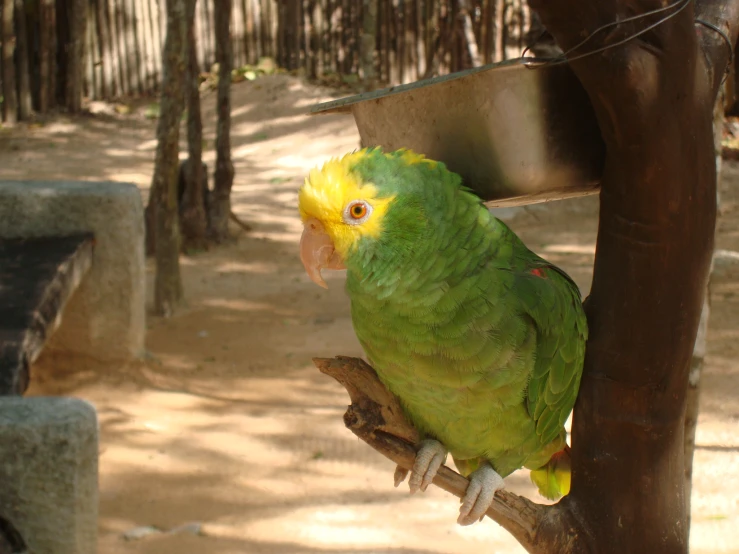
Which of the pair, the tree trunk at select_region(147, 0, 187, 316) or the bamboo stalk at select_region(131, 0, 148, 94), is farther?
the bamboo stalk at select_region(131, 0, 148, 94)

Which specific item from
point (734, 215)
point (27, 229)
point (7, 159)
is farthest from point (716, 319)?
point (7, 159)

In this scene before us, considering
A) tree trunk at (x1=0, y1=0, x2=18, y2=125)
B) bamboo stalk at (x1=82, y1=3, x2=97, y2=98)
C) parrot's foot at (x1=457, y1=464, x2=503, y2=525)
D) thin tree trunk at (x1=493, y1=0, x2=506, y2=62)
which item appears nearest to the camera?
parrot's foot at (x1=457, y1=464, x2=503, y2=525)

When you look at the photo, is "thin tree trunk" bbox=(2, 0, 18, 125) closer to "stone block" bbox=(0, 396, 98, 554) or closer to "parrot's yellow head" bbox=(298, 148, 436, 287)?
"stone block" bbox=(0, 396, 98, 554)

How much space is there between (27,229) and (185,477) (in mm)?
1770

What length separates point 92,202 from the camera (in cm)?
447

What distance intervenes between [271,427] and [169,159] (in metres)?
2.35

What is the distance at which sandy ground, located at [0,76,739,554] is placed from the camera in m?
3.22

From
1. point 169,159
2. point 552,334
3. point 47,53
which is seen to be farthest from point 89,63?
point 552,334

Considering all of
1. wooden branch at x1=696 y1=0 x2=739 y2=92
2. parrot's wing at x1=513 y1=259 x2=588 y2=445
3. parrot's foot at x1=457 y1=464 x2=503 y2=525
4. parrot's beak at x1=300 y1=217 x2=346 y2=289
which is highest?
wooden branch at x1=696 y1=0 x2=739 y2=92

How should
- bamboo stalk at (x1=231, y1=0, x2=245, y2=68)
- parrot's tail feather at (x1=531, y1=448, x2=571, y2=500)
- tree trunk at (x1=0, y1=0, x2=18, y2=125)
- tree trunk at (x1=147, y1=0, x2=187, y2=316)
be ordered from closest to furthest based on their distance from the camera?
parrot's tail feather at (x1=531, y1=448, x2=571, y2=500), tree trunk at (x1=147, y1=0, x2=187, y2=316), tree trunk at (x1=0, y1=0, x2=18, y2=125), bamboo stalk at (x1=231, y1=0, x2=245, y2=68)

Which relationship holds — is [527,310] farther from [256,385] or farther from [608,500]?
[256,385]

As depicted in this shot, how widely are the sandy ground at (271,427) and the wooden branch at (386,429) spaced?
4.53ft

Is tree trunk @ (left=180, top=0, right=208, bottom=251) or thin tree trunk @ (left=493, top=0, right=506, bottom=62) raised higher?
thin tree trunk @ (left=493, top=0, right=506, bottom=62)

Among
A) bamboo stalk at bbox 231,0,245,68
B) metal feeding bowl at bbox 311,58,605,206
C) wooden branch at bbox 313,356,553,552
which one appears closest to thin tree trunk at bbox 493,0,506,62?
bamboo stalk at bbox 231,0,245,68
